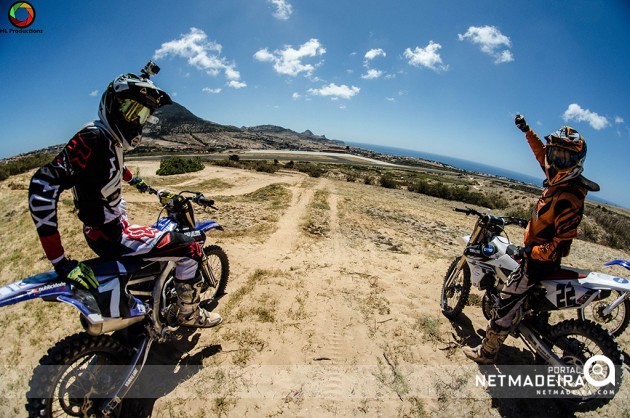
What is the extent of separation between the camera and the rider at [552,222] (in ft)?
10.9

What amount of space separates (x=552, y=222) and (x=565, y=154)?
2.60 ft

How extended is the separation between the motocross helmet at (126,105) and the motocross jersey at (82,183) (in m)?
0.10

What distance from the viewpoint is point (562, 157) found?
3.37 metres

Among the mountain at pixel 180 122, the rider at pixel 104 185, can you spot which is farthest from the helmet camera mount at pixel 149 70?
the mountain at pixel 180 122

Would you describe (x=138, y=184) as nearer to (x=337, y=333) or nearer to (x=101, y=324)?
(x=101, y=324)

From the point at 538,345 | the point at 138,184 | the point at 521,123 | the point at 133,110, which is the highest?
the point at 521,123

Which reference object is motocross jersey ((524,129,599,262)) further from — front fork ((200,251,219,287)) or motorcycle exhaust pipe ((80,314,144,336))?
motorcycle exhaust pipe ((80,314,144,336))

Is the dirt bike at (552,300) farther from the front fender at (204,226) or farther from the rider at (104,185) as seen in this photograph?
the rider at (104,185)

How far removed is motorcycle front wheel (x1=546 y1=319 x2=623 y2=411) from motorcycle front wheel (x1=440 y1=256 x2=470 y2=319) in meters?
1.46

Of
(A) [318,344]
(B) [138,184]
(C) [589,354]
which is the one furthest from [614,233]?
(B) [138,184]

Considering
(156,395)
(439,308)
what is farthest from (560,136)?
(156,395)

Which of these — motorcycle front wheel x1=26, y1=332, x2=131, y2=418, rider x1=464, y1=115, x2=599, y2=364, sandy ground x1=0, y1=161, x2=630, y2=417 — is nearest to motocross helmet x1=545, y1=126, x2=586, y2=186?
rider x1=464, y1=115, x2=599, y2=364

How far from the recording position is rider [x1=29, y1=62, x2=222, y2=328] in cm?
248

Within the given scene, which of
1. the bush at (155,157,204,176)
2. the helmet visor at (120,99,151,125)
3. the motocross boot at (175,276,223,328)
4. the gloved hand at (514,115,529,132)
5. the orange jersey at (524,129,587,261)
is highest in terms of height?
the gloved hand at (514,115,529,132)
